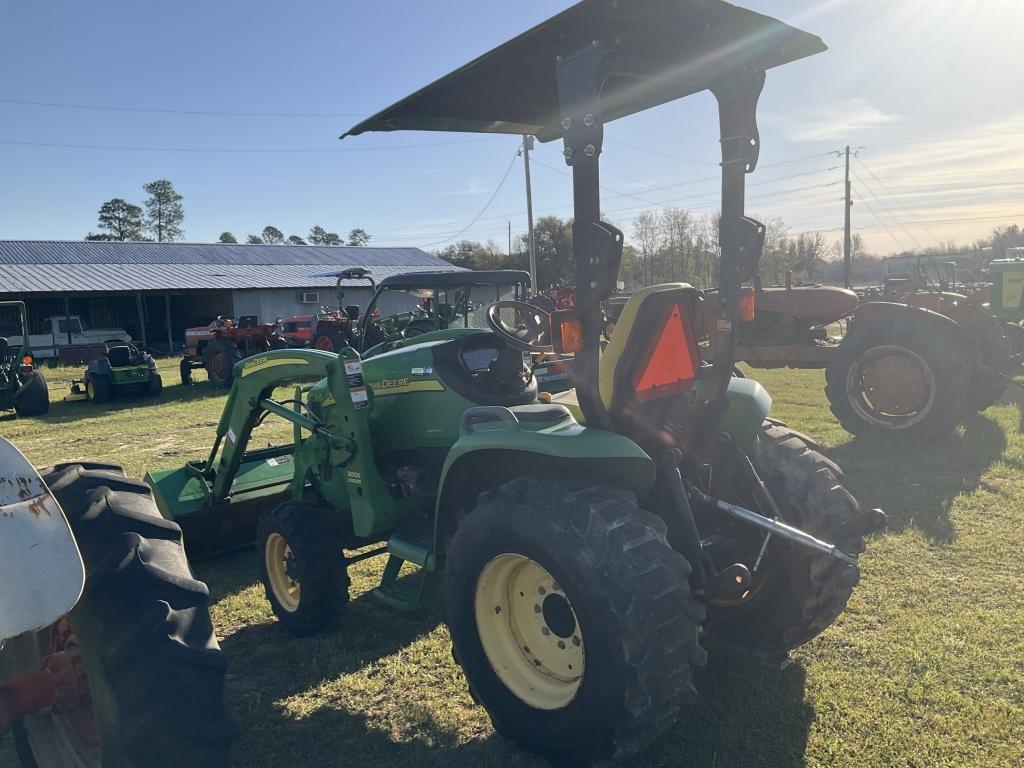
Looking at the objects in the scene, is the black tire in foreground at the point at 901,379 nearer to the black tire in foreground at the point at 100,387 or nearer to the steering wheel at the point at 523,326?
the steering wheel at the point at 523,326

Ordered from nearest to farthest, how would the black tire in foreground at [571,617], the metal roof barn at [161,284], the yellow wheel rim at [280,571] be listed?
the black tire in foreground at [571,617] < the yellow wheel rim at [280,571] < the metal roof barn at [161,284]

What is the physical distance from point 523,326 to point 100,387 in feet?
40.6

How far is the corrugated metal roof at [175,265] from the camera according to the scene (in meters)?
28.8

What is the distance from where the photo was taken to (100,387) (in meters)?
13.7

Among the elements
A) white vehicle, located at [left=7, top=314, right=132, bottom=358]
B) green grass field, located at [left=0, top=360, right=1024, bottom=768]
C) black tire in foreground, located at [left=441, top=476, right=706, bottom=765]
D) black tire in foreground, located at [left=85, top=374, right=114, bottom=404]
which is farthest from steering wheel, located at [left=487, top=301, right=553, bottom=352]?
white vehicle, located at [left=7, top=314, right=132, bottom=358]

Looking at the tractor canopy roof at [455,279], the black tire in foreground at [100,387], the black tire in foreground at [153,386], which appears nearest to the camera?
the tractor canopy roof at [455,279]

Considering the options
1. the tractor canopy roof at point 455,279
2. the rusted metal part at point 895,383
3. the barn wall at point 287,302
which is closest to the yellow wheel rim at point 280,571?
the tractor canopy roof at point 455,279

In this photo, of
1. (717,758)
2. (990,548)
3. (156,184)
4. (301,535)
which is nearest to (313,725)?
(301,535)

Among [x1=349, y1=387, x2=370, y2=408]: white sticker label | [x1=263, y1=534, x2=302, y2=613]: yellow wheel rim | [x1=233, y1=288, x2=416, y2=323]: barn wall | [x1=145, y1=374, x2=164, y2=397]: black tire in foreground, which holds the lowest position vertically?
[x1=263, y1=534, x2=302, y2=613]: yellow wheel rim

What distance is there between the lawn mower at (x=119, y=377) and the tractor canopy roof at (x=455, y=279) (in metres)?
6.54

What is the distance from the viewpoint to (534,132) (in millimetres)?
4047

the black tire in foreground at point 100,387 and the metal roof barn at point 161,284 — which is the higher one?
the metal roof barn at point 161,284

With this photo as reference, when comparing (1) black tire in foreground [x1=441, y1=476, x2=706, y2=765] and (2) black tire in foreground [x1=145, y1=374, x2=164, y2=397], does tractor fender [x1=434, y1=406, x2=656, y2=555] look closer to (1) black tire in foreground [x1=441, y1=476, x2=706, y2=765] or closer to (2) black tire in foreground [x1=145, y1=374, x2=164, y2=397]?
(1) black tire in foreground [x1=441, y1=476, x2=706, y2=765]

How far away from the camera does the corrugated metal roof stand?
94.5 feet
